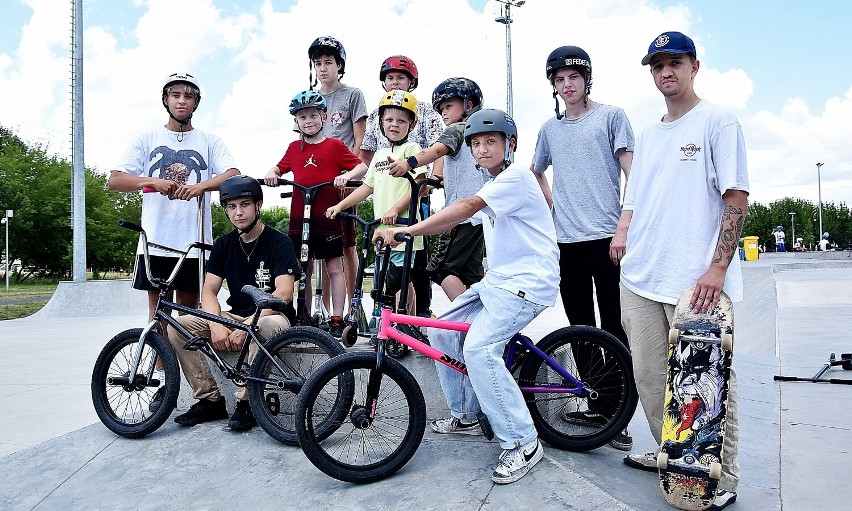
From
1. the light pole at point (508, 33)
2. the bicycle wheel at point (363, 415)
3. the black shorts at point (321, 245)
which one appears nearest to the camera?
the bicycle wheel at point (363, 415)

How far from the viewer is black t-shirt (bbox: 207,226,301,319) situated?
4.30m

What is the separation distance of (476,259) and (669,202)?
60.6 inches

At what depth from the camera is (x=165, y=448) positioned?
3.95 meters

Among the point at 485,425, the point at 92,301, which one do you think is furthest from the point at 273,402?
the point at 92,301

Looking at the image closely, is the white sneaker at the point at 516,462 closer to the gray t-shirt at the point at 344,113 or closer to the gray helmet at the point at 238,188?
the gray helmet at the point at 238,188

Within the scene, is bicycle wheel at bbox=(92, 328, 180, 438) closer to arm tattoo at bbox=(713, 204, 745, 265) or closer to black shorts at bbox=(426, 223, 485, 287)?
black shorts at bbox=(426, 223, 485, 287)

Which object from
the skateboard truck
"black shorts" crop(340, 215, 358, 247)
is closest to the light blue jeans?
"black shorts" crop(340, 215, 358, 247)

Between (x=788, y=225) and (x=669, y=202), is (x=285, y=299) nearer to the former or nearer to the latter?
(x=669, y=202)

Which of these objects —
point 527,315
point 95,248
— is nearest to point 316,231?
point 527,315

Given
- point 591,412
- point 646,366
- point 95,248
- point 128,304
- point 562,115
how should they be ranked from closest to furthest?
1. point 646,366
2. point 591,412
3. point 562,115
4. point 128,304
5. point 95,248

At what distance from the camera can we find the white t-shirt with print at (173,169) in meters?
4.76

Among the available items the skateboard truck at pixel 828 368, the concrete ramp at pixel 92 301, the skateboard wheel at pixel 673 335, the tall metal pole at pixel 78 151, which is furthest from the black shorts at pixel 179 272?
the tall metal pole at pixel 78 151

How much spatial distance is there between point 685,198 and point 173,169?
3.55m

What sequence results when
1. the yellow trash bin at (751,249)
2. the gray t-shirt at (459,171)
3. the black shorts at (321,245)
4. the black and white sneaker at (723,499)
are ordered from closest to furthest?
the black and white sneaker at (723,499) < the gray t-shirt at (459,171) < the black shorts at (321,245) < the yellow trash bin at (751,249)
